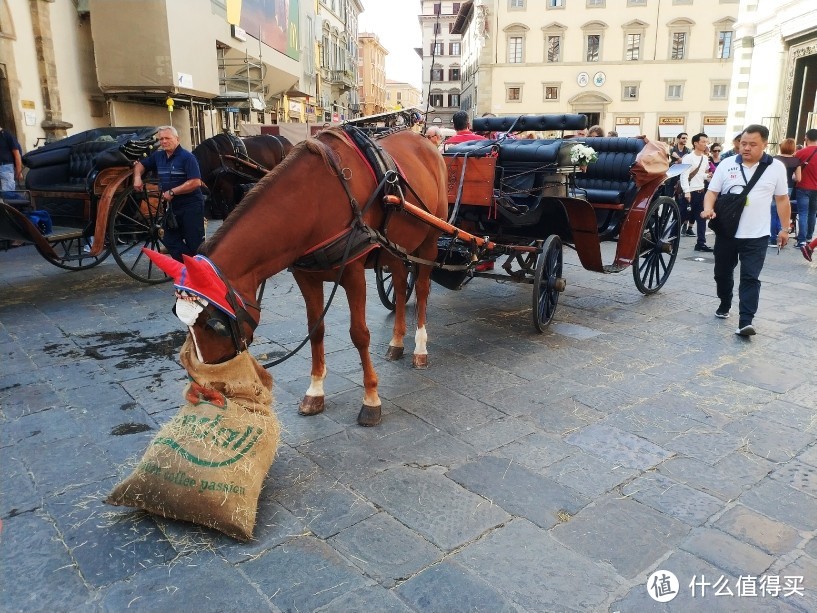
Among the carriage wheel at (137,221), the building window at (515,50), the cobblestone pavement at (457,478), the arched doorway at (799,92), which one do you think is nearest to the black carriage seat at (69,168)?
the carriage wheel at (137,221)

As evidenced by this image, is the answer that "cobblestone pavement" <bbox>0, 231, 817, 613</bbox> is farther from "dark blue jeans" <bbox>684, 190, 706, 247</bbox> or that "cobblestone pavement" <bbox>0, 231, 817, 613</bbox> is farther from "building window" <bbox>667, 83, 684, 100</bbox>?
"building window" <bbox>667, 83, 684, 100</bbox>

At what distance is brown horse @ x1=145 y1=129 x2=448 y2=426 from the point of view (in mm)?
2379

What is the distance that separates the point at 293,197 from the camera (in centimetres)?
286

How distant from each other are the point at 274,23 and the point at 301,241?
21.7 m

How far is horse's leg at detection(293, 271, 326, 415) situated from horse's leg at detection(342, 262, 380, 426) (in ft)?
0.64

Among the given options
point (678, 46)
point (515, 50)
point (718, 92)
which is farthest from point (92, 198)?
point (678, 46)

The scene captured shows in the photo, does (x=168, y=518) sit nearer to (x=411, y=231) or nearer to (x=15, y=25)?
(x=411, y=231)

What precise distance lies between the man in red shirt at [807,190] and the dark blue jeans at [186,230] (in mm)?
9332

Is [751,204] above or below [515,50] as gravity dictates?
below

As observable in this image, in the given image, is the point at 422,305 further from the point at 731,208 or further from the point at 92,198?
the point at 92,198

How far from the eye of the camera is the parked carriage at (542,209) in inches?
203

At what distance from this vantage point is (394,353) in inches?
181

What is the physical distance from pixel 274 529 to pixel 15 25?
11471mm

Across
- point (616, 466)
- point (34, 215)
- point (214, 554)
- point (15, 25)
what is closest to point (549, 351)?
point (616, 466)
